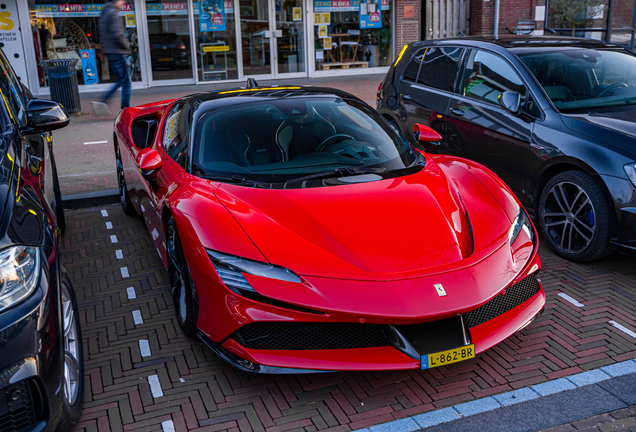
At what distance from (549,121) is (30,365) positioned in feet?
13.9

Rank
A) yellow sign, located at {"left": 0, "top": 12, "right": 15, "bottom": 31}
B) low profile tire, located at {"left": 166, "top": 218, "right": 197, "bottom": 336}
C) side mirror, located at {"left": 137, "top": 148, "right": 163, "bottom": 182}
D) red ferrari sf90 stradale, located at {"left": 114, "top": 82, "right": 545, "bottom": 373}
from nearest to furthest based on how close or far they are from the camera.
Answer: red ferrari sf90 stradale, located at {"left": 114, "top": 82, "right": 545, "bottom": 373} < low profile tire, located at {"left": 166, "top": 218, "right": 197, "bottom": 336} < side mirror, located at {"left": 137, "top": 148, "right": 163, "bottom": 182} < yellow sign, located at {"left": 0, "top": 12, "right": 15, "bottom": 31}

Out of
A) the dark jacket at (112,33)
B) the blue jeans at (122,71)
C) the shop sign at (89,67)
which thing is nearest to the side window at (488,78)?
the blue jeans at (122,71)

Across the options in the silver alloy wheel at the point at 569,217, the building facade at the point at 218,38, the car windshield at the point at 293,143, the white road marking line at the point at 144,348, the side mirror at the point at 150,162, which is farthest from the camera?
the building facade at the point at 218,38

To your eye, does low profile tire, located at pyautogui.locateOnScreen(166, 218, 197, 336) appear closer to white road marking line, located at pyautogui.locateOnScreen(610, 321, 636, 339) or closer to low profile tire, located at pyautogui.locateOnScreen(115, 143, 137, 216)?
low profile tire, located at pyautogui.locateOnScreen(115, 143, 137, 216)

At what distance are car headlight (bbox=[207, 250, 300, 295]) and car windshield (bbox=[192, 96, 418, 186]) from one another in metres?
0.77

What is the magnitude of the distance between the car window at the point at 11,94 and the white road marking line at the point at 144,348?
1628 millimetres

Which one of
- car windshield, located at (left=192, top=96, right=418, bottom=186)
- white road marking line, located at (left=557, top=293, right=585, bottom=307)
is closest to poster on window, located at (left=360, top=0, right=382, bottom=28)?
car windshield, located at (left=192, top=96, right=418, bottom=186)

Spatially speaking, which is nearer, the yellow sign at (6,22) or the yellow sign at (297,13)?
the yellow sign at (6,22)

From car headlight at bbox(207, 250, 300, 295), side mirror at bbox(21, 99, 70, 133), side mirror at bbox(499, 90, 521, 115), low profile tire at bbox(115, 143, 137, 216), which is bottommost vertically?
low profile tire at bbox(115, 143, 137, 216)

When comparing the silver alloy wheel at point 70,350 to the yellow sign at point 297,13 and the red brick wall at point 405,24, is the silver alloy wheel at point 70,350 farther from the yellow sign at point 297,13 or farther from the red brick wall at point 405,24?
the red brick wall at point 405,24

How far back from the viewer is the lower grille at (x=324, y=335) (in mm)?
2959

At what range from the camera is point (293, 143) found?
4223mm

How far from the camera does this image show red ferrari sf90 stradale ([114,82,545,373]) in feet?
9.67

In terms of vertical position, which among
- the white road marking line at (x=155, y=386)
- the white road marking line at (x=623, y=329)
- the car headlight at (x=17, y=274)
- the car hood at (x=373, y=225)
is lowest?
the white road marking line at (x=155, y=386)
